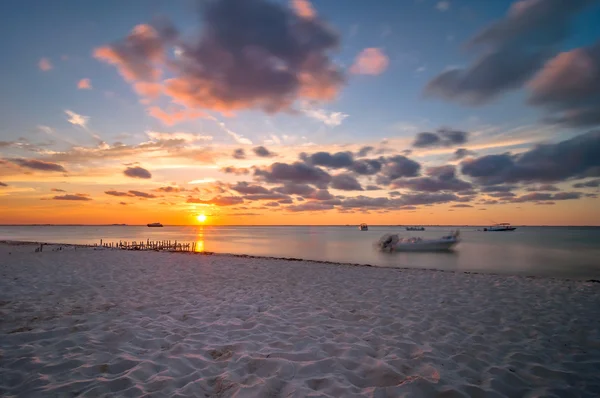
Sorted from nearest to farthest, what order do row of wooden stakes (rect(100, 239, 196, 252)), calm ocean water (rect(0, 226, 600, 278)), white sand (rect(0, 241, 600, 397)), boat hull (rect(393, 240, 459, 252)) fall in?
white sand (rect(0, 241, 600, 397))
calm ocean water (rect(0, 226, 600, 278))
row of wooden stakes (rect(100, 239, 196, 252))
boat hull (rect(393, 240, 459, 252))

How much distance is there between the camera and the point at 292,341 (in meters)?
5.57

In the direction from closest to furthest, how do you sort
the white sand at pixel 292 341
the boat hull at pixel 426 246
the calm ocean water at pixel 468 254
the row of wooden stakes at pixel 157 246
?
the white sand at pixel 292 341 < the calm ocean water at pixel 468 254 < the row of wooden stakes at pixel 157 246 < the boat hull at pixel 426 246

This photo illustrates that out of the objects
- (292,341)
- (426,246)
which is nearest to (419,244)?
(426,246)

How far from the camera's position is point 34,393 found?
3.60 meters

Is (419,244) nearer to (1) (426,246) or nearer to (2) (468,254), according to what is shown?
(1) (426,246)

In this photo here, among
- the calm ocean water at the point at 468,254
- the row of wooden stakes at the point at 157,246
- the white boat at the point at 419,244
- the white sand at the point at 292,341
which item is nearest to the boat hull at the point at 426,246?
the white boat at the point at 419,244

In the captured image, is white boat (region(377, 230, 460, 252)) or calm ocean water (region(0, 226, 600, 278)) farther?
white boat (region(377, 230, 460, 252))

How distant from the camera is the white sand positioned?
4020 mm

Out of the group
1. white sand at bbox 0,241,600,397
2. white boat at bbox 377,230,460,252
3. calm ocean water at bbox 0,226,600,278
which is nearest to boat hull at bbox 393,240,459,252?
white boat at bbox 377,230,460,252

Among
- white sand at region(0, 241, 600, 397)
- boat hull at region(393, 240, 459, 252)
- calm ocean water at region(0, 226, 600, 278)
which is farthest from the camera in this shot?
boat hull at region(393, 240, 459, 252)

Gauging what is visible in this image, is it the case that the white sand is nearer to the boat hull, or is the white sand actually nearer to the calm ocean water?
the calm ocean water

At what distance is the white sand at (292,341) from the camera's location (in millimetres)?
4020

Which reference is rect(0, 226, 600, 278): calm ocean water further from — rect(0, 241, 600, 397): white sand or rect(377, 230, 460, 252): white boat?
rect(0, 241, 600, 397): white sand

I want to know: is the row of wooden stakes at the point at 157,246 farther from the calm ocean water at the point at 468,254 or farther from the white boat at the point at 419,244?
the white boat at the point at 419,244
